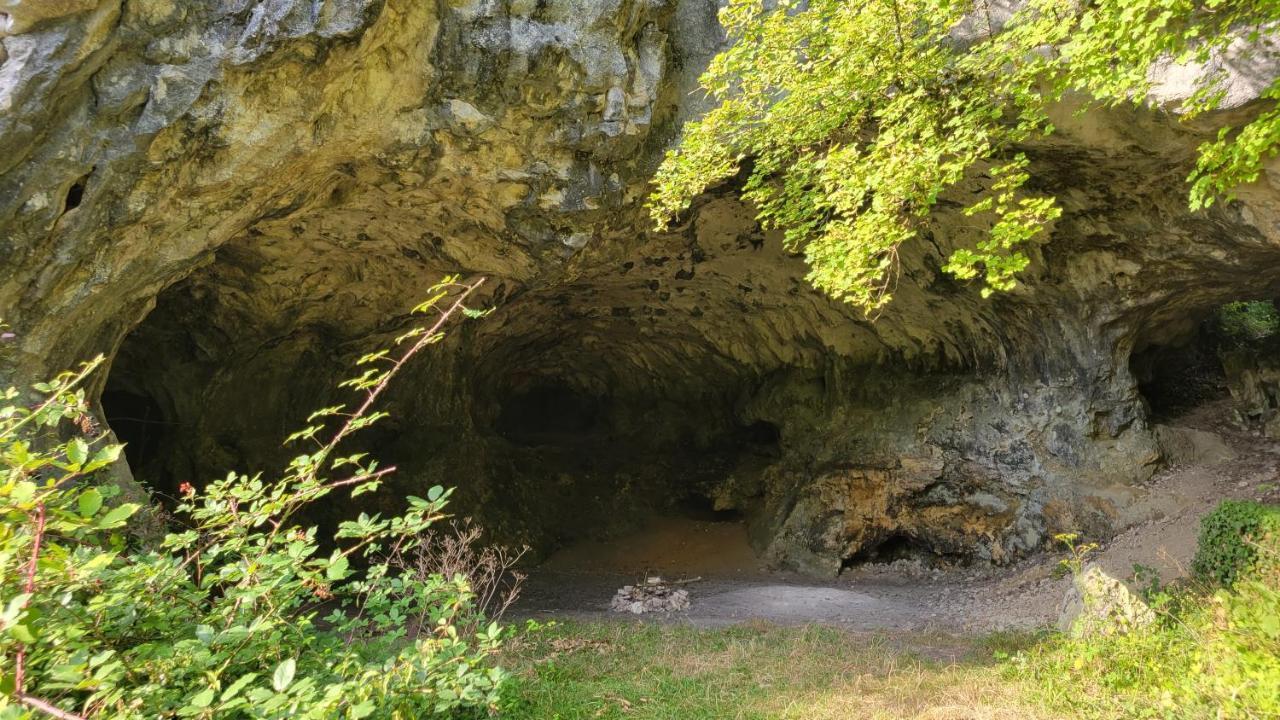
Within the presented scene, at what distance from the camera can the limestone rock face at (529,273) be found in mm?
6047

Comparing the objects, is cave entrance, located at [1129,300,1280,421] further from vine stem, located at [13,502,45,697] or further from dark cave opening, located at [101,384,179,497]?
dark cave opening, located at [101,384,179,497]

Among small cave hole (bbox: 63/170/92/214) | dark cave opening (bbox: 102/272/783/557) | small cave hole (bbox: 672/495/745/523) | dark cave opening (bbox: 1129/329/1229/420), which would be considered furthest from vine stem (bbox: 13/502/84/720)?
small cave hole (bbox: 672/495/745/523)

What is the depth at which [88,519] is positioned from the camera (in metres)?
2.07

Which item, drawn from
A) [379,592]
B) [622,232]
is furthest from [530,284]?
[379,592]

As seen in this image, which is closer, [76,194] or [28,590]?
[28,590]

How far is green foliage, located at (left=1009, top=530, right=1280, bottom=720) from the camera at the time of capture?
12.2 feet

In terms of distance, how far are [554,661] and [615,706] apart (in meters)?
1.52

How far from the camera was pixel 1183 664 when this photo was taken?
4.54 meters

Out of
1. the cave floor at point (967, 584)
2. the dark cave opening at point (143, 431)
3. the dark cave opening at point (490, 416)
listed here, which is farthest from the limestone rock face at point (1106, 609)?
the dark cave opening at point (143, 431)

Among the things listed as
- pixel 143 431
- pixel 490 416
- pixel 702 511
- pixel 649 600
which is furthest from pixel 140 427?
pixel 702 511

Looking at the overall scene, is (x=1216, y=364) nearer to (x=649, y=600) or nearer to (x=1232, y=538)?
(x=1232, y=538)

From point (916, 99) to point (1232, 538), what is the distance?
534cm

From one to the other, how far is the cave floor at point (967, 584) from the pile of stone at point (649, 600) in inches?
8.5

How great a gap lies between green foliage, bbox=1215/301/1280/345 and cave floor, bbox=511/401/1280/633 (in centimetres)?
123
